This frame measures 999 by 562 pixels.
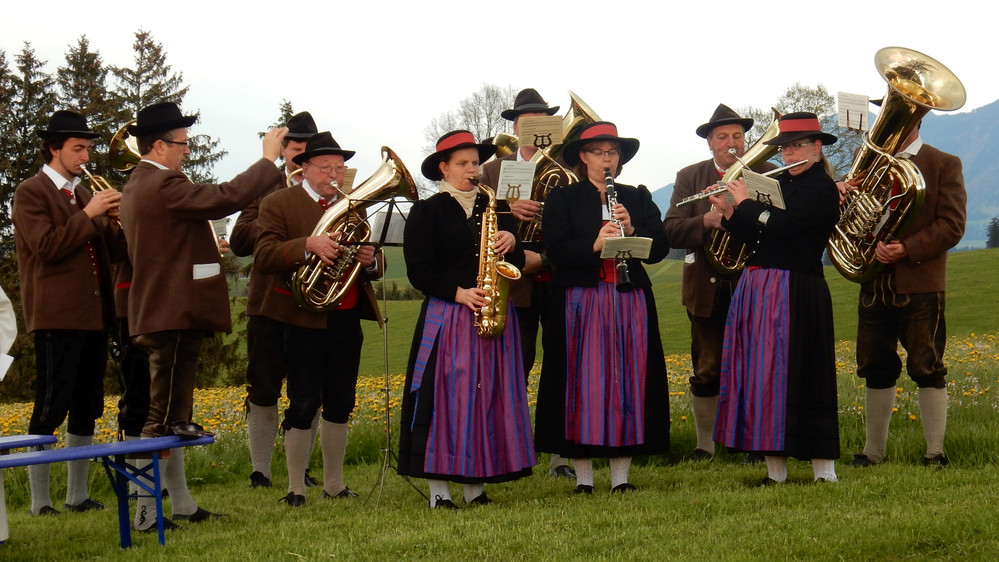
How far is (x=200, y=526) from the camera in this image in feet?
22.2

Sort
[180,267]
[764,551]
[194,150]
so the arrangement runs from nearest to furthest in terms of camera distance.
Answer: [764,551], [180,267], [194,150]

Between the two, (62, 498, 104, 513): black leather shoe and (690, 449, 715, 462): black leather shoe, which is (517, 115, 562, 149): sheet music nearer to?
(690, 449, 715, 462): black leather shoe

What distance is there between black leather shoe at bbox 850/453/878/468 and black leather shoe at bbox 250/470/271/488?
4605 mm

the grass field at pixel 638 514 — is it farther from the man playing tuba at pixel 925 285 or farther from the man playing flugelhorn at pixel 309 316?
the man playing flugelhorn at pixel 309 316

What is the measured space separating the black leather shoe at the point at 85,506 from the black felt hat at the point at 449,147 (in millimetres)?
3547

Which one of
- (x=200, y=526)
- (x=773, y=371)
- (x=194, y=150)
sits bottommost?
(x=200, y=526)

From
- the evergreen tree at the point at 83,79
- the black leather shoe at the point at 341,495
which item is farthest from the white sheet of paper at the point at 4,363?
the evergreen tree at the point at 83,79

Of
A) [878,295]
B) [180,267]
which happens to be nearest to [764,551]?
[878,295]

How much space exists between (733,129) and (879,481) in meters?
3.18

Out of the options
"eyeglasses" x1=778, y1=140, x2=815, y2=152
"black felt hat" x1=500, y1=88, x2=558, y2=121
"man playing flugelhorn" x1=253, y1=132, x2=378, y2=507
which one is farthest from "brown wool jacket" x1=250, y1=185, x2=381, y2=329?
"eyeglasses" x1=778, y1=140, x2=815, y2=152

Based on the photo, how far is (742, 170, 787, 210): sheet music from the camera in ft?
21.9

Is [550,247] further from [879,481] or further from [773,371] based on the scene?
[879,481]

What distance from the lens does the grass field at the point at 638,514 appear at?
5379 millimetres

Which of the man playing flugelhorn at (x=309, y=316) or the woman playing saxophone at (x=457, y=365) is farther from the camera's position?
the man playing flugelhorn at (x=309, y=316)
